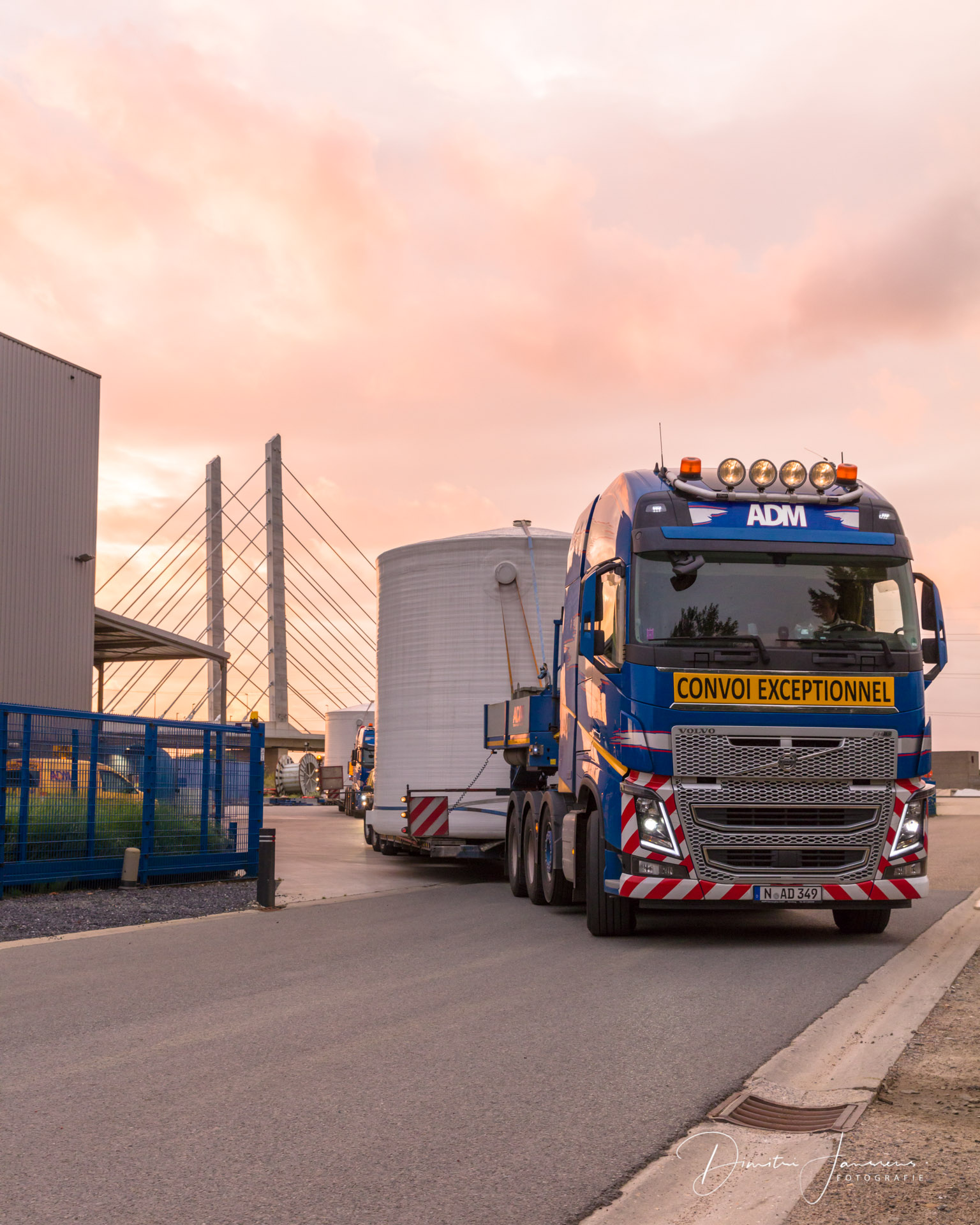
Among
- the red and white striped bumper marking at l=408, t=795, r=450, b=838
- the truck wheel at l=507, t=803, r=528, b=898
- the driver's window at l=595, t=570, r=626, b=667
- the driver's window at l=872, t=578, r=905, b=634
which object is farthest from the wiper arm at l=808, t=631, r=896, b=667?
the red and white striped bumper marking at l=408, t=795, r=450, b=838

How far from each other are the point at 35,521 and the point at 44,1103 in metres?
27.8

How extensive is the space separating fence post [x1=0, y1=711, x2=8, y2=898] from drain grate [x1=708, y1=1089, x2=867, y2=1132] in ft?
34.1

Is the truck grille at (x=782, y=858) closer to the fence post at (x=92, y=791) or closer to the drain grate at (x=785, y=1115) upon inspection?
the drain grate at (x=785, y=1115)

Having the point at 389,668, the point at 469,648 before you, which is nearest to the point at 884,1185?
the point at 469,648

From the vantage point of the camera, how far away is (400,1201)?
13.8ft

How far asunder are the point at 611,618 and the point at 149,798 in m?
7.44

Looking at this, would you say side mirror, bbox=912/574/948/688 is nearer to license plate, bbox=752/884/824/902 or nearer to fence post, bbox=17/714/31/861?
license plate, bbox=752/884/824/902

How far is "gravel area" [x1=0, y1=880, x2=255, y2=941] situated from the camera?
12375 mm

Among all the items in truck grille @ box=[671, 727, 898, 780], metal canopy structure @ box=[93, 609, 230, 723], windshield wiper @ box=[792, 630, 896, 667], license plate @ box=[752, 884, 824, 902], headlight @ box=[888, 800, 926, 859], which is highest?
metal canopy structure @ box=[93, 609, 230, 723]

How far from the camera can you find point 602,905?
37.7 feet

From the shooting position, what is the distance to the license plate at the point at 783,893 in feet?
35.3

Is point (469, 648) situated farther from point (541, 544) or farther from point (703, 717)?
point (703, 717)

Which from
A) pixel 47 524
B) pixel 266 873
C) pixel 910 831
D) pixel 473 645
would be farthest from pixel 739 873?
pixel 47 524

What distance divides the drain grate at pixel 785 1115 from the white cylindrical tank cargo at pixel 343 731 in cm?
4410
